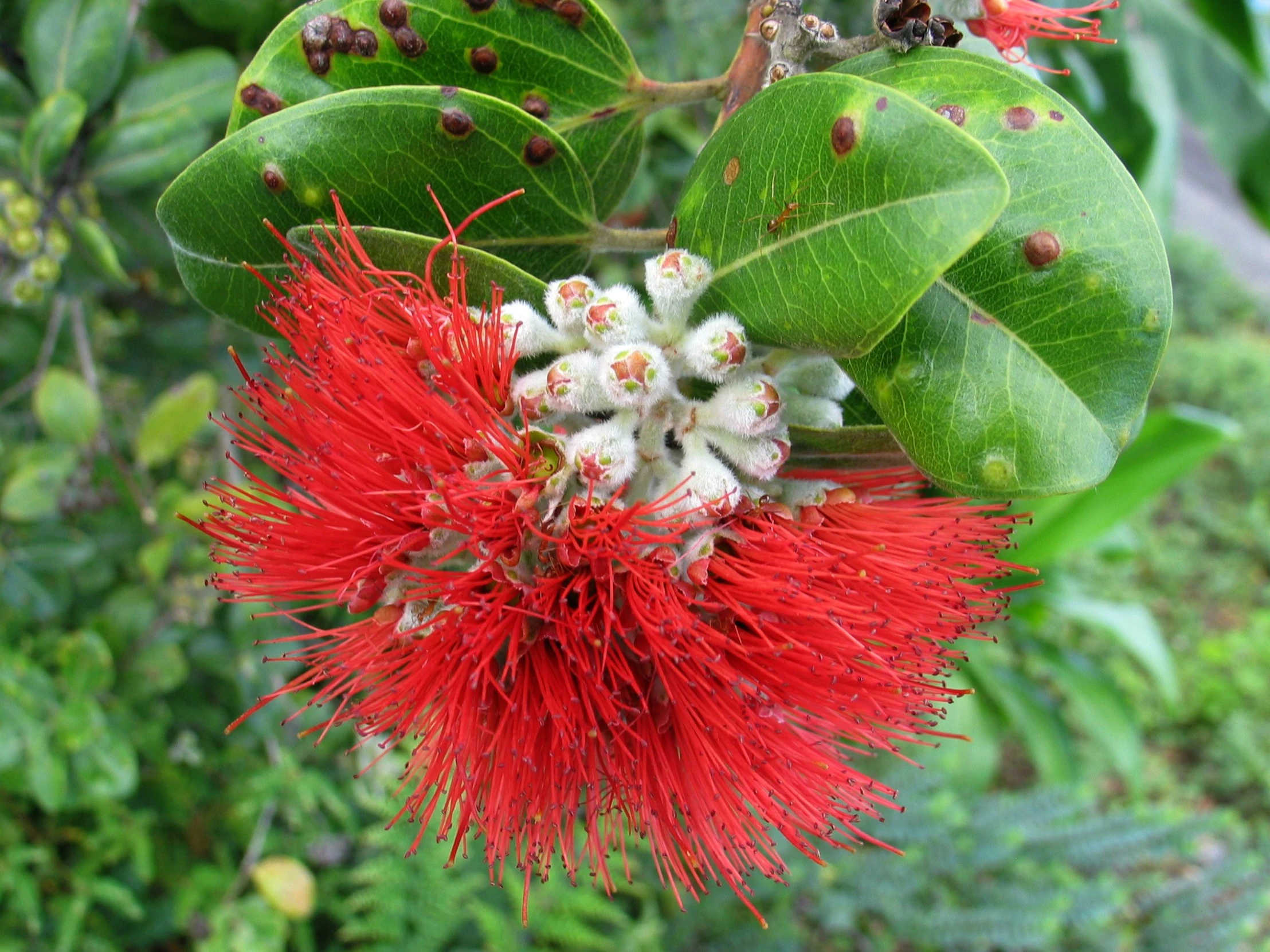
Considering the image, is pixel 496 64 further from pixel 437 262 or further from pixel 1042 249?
pixel 1042 249

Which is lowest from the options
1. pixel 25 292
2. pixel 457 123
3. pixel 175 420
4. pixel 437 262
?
pixel 175 420

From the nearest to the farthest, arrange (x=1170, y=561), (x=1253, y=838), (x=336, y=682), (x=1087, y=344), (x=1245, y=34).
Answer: (x=1087, y=344) → (x=336, y=682) → (x=1245, y=34) → (x=1253, y=838) → (x=1170, y=561)

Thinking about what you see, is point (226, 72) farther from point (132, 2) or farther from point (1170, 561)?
point (1170, 561)

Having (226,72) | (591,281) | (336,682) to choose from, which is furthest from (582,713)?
(226,72)

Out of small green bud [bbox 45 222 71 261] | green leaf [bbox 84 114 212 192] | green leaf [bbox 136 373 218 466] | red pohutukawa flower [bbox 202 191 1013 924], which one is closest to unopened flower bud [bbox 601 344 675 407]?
red pohutukawa flower [bbox 202 191 1013 924]

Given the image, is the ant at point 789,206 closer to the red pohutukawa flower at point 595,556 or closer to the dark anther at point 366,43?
the red pohutukawa flower at point 595,556

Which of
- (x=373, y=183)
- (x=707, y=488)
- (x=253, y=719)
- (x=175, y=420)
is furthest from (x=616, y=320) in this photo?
(x=253, y=719)

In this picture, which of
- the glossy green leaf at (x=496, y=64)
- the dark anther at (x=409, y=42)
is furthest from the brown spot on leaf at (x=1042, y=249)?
the dark anther at (x=409, y=42)
